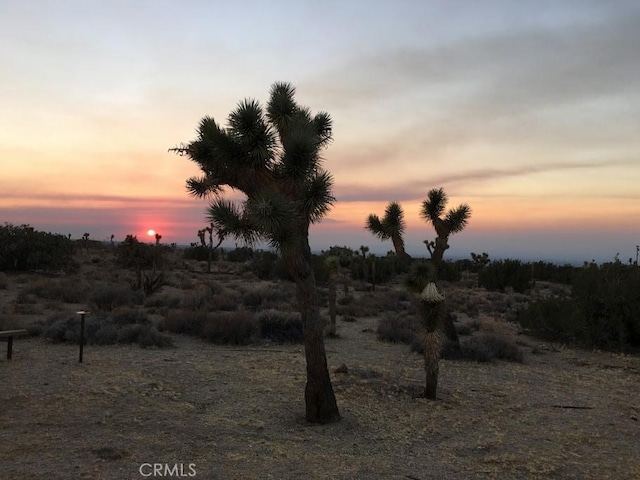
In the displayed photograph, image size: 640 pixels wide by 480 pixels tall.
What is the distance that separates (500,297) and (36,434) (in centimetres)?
2539

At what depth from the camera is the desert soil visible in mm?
5806

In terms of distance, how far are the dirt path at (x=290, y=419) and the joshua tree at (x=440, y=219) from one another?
10.7ft

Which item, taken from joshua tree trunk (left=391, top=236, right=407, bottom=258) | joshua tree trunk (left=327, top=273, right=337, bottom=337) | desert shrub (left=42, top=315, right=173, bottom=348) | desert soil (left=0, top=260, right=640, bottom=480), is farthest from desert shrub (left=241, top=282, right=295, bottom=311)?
desert soil (left=0, top=260, right=640, bottom=480)

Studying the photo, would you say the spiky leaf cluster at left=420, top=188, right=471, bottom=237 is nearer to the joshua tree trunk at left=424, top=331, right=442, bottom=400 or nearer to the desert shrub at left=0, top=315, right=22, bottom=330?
the joshua tree trunk at left=424, top=331, right=442, bottom=400

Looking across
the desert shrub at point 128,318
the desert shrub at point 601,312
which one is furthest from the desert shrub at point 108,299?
the desert shrub at point 601,312

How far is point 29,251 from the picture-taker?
27.9 m

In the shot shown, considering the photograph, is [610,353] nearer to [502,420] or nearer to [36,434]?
[502,420]

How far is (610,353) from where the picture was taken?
47.0 ft

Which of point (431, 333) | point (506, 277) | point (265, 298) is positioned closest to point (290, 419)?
point (431, 333)

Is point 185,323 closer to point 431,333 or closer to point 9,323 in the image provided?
point 9,323

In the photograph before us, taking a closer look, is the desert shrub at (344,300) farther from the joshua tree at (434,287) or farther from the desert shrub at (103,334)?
the desert shrub at (103,334)

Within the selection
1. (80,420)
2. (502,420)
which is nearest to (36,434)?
(80,420)

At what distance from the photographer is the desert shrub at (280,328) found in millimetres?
14422

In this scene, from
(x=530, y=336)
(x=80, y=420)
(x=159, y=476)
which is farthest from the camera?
(x=530, y=336)
